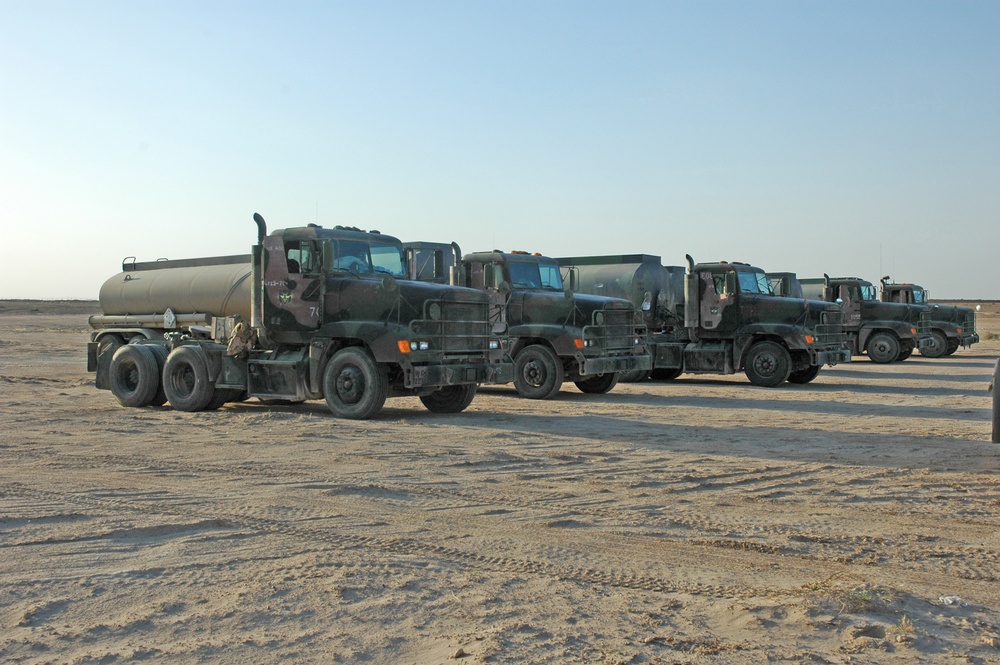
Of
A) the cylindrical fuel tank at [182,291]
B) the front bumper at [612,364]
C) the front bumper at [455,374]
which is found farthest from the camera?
the cylindrical fuel tank at [182,291]

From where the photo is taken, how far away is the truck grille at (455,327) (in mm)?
13641

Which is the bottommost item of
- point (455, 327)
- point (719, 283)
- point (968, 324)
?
point (968, 324)

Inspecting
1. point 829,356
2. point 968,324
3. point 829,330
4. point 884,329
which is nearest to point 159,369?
point 829,356

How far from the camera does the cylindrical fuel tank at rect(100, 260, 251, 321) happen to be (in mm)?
18609

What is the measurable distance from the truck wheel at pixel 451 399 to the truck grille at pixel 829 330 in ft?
28.2

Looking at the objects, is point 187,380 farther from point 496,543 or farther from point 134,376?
point 496,543

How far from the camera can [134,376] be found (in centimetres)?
1595

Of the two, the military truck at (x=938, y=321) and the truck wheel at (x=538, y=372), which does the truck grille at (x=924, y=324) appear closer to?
the military truck at (x=938, y=321)

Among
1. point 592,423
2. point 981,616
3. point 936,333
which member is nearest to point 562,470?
point 592,423

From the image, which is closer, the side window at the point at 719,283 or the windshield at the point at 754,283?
the side window at the point at 719,283

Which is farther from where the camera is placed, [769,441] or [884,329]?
[884,329]

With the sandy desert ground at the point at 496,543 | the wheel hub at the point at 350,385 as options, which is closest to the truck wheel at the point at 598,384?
the sandy desert ground at the point at 496,543

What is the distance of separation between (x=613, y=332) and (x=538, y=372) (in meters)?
1.59

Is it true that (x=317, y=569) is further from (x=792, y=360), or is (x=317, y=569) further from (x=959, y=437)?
(x=792, y=360)
